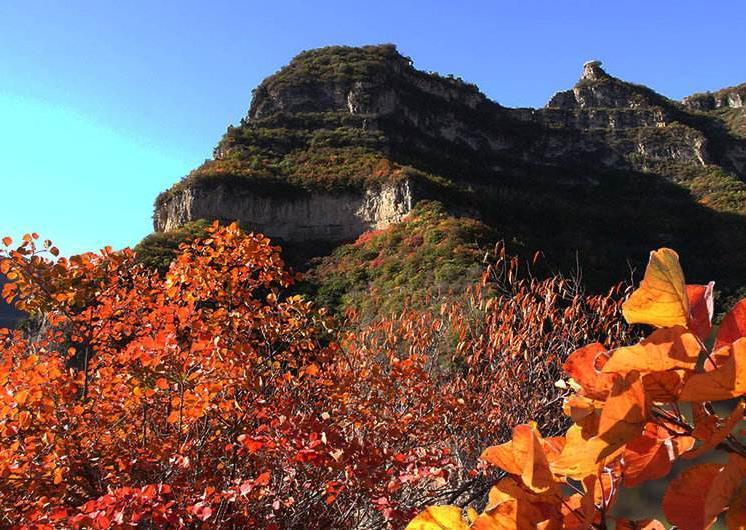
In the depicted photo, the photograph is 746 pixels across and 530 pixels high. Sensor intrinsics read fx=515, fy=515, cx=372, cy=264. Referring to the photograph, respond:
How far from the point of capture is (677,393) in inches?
15.8

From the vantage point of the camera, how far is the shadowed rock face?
36.8 meters

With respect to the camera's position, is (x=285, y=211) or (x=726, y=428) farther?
(x=285, y=211)

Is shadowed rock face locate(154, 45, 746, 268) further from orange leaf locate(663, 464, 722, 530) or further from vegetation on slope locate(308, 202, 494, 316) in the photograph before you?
orange leaf locate(663, 464, 722, 530)

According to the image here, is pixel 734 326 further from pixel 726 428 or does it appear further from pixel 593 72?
pixel 593 72

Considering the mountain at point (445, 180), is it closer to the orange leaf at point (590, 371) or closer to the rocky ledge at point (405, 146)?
the rocky ledge at point (405, 146)

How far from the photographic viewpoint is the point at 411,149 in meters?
45.2

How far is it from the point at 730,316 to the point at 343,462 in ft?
9.32

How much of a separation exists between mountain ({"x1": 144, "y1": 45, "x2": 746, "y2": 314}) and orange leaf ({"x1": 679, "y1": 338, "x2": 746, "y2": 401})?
820 inches

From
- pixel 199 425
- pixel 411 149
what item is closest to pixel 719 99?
pixel 411 149

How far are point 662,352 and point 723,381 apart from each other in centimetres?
4

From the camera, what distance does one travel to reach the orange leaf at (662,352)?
0.38 metres

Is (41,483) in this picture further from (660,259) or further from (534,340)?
(534,340)

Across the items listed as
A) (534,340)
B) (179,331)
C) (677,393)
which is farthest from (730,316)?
(534,340)

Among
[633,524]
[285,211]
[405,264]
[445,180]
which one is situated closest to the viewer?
[633,524]
